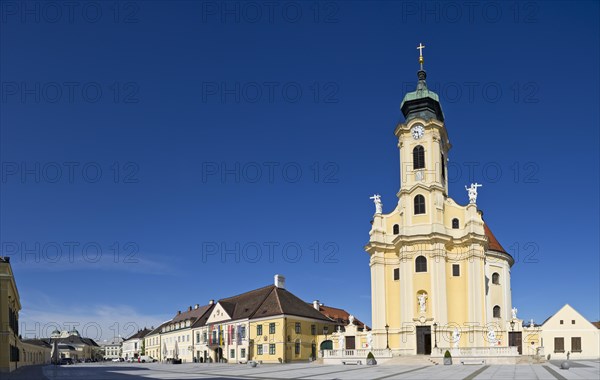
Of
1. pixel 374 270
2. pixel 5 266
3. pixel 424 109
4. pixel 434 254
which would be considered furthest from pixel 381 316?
pixel 5 266

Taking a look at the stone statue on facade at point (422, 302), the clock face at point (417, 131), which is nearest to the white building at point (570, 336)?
the stone statue on facade at point (422, 302)

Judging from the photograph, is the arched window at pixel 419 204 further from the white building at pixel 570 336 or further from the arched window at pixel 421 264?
the white building at pixel 570 336

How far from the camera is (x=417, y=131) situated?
5631 cm

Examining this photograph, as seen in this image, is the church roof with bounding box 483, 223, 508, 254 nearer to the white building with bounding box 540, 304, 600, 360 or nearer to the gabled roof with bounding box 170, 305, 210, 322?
the white building with bounding box 540, 304, 600, 360

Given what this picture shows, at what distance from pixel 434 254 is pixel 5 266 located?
35518 mm

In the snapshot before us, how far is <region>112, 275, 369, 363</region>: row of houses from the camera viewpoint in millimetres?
59031

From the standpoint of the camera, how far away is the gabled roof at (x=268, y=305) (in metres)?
61.2

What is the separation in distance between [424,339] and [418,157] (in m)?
17.5

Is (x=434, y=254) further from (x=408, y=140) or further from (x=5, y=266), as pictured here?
(x=5, y=266)

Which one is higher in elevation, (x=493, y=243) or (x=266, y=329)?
(x=493, y=243)

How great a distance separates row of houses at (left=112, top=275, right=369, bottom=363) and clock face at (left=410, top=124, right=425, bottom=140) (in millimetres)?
18984

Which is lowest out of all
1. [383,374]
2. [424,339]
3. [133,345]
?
[133,345]

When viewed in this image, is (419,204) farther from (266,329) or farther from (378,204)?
(266,329)

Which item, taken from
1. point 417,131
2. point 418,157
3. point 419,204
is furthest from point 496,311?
point 417,131
